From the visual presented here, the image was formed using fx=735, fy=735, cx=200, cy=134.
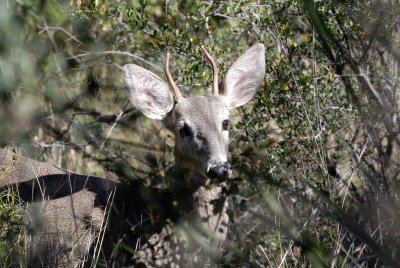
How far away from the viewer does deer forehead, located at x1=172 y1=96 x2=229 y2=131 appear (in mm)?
4844

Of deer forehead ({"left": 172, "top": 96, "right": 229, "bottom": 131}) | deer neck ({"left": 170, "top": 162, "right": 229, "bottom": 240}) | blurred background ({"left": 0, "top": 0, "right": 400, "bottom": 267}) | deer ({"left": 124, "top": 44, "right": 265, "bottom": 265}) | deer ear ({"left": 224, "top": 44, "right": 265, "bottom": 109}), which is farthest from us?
deer ear ({"left": 224, "top": 44, "right": 265, "bottom": 109})

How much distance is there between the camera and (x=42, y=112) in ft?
21.9

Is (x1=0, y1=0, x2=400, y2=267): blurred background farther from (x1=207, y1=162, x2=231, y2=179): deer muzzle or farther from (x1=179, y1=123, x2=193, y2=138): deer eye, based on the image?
(x1=179, y1=123, x2=193, y2=138): deer eye

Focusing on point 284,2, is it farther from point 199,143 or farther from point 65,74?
point 65,74

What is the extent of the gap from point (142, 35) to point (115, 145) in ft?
3.64

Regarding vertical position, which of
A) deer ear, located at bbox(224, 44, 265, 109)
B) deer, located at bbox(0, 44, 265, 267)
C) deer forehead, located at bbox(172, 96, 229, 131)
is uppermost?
deer ear, located at bbox(224, 44, 265, 109)

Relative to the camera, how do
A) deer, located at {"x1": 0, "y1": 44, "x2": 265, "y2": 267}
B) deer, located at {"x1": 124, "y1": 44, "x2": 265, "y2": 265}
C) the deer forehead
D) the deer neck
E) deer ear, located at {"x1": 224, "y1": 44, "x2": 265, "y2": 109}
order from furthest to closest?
deer ear, located at {"x1": 224, "y1": 44, "x2": 265, "y2": 109} → the deer forehead → the deer neck → deer, located at {"x1": 124, "y1": 44, "x2": 265, "y2": 265} → deer, located at {"x1": 0, "y1": 44, "x2": 265, "y2": 267}

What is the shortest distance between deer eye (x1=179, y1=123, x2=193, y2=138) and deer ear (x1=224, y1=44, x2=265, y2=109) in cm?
Result: 53

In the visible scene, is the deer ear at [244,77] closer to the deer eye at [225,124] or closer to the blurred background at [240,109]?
the blurred background at [240,109]

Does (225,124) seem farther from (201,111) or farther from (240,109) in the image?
(240,109)

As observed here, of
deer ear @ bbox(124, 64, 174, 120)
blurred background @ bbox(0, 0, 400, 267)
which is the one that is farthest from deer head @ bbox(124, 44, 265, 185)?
blurred background @ bbox(0, 0, 400, 267)

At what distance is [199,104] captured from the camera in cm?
500

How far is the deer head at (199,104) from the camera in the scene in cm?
467

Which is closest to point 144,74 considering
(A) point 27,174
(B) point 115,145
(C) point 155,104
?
(C) point 155,104
